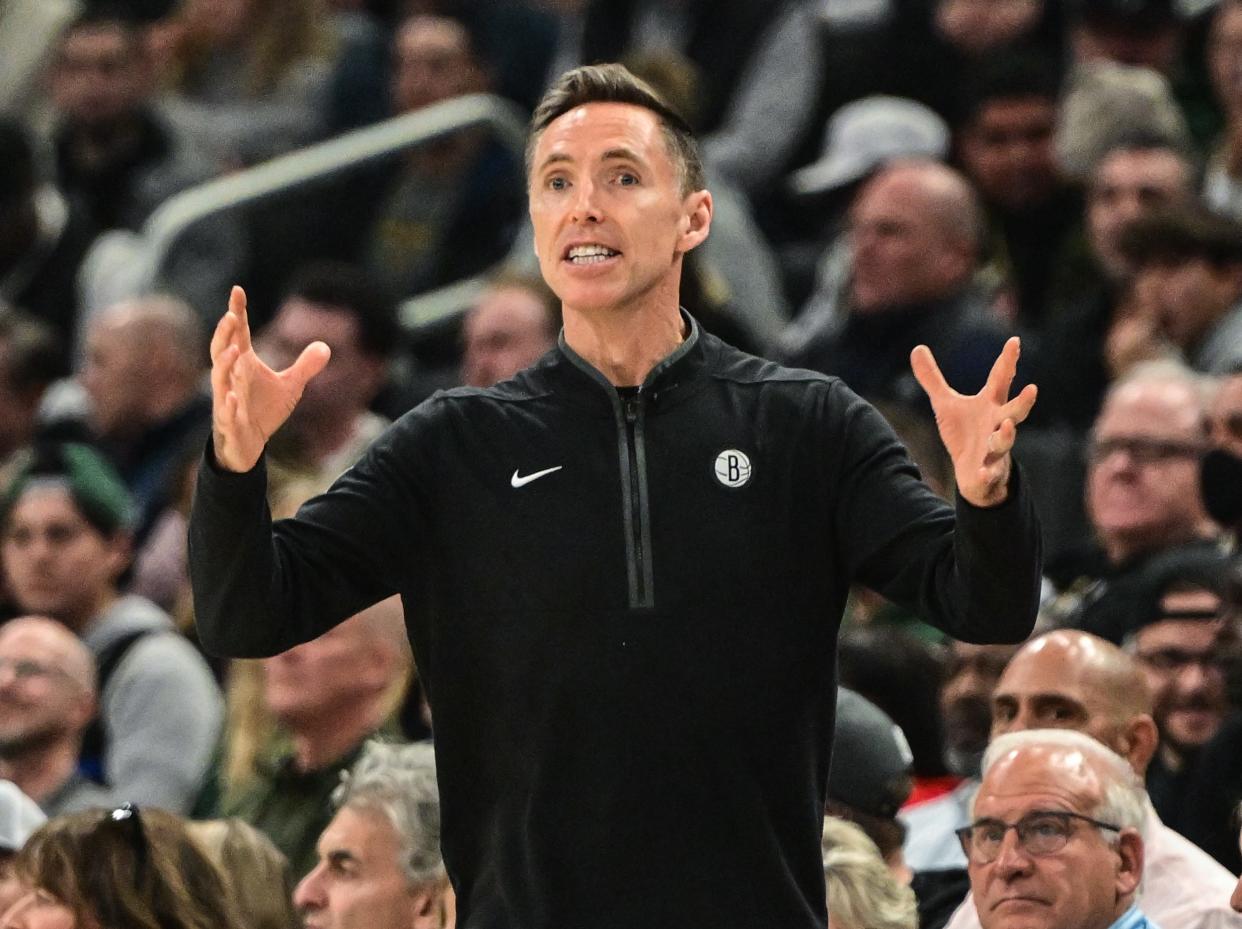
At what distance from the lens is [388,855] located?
16.5 ft

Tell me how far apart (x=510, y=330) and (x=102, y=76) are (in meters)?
3.02

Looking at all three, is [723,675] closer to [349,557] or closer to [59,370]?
[349,557]

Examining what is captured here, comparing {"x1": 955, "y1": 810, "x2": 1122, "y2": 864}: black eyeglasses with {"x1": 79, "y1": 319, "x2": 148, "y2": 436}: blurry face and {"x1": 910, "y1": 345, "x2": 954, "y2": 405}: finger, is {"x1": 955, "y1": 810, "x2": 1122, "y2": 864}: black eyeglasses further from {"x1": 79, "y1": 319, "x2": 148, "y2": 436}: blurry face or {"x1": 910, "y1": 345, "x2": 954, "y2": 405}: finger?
{"x1": 79, "y1": 319, "x2": 148, "y2": 436}: blurry face

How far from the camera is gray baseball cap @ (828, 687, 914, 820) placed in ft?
16.6

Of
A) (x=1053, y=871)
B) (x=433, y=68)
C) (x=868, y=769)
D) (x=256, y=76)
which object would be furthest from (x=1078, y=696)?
(x=256, y=76)

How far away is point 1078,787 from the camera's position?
4.59m

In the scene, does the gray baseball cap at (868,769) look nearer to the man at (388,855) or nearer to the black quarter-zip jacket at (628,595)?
the man at (388,855)

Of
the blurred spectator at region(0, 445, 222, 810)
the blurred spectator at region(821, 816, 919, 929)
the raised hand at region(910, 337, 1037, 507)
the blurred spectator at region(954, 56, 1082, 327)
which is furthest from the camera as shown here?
the blurred spectator at region(954, 56, 1082, 327)

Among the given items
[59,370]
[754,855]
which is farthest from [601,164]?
[59,370]

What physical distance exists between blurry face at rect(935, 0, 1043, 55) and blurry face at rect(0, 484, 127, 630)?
3642mm

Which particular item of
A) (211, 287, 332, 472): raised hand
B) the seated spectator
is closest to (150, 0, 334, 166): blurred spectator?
the seated spectator

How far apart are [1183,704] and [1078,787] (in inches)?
44.0

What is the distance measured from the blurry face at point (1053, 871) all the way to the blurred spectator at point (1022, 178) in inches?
160

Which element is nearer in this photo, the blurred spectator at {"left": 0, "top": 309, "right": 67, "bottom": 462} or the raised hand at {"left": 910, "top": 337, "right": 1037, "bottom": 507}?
the raised hand at {"left": 910, "top": 337, "right": 1037, "bottom": 507}
